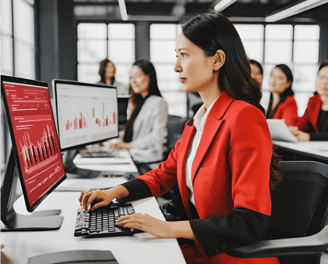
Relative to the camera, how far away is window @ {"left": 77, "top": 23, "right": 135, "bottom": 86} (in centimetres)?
699

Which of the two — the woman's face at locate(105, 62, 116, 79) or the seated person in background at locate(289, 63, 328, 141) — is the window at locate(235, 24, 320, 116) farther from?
the seated person in background at locate(289, 63, 328, 141)

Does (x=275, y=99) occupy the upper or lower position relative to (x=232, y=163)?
upper

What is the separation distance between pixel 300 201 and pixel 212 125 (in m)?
0.39

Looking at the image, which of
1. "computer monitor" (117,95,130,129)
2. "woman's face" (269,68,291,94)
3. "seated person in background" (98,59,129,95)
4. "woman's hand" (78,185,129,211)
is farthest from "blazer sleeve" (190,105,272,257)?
"seated person in background" (98,59,129,95)

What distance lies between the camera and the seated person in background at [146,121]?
9.36ft

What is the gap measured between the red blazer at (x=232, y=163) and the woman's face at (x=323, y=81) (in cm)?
232

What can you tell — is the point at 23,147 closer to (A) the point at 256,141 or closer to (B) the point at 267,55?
(A) the point at 256,141

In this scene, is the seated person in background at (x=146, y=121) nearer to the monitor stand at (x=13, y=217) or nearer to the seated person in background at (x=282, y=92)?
the seated person in background at (x=282, y=92)

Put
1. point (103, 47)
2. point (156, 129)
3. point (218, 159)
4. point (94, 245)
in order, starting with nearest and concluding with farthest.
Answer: point (94, 245), point (218, 159), point (156, 129), point (103, 47)

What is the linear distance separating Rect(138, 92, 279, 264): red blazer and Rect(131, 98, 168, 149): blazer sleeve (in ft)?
5.83

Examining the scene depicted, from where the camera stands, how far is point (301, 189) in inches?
44.2

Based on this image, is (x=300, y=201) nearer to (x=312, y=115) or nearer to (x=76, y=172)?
(x=76, y=172)

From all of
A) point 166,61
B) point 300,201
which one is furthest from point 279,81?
point 166,61

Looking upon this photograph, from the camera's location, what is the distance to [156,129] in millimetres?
2932
